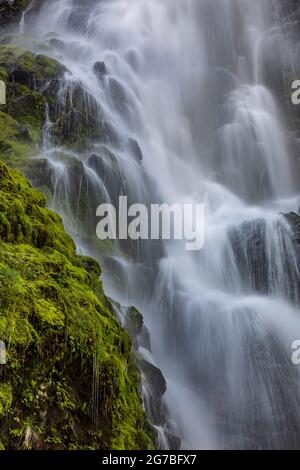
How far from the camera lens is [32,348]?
494 centimetres

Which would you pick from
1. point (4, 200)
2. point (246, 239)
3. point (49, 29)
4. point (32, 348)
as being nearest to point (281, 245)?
point (246, 239)

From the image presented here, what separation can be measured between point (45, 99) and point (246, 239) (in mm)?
9750

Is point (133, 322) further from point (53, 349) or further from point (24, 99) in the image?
point (24, 99)

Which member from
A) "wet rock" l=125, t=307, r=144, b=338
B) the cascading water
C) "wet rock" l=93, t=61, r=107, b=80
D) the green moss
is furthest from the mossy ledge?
"wet rock" l=93, t=61, r=107, b=80

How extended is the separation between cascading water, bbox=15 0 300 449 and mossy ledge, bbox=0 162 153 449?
98.9 inches

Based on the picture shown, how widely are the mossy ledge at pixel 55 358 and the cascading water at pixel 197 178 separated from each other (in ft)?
8.24

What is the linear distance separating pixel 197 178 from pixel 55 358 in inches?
834

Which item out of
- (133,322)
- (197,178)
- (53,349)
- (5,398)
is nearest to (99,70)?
(197,178)

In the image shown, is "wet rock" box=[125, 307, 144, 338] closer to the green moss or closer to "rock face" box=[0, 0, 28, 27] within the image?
the green moss

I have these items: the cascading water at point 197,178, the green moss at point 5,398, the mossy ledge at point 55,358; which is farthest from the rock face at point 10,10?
the green moss at point 5,398

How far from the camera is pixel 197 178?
2559 cm

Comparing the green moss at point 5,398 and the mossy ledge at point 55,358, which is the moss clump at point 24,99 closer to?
the mossy ledge at point 55,358

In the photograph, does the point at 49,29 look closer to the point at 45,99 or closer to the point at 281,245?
the point at 45,99

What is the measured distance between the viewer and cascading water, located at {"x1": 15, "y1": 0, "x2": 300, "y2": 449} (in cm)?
1255
